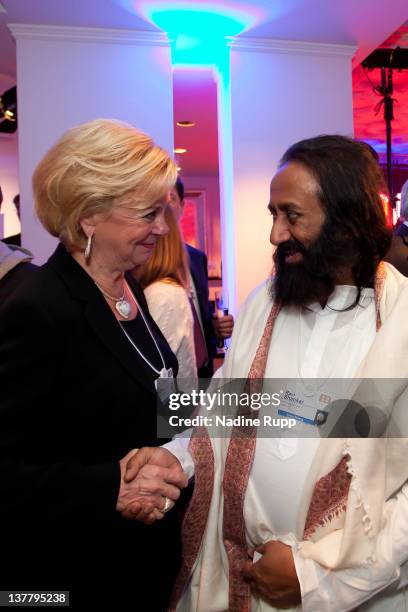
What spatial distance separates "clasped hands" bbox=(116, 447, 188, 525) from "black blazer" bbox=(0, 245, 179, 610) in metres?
0.03

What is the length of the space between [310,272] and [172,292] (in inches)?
35.5

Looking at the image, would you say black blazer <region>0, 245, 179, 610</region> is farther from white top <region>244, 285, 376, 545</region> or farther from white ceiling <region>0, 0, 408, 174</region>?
white ceiling <region>0, 0, 408, 174</region>

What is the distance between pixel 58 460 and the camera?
1.19 m

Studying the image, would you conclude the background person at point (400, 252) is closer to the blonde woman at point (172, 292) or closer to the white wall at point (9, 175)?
the blonde woman at point (172, 292)

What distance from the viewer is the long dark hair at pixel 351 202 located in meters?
→ 1.29

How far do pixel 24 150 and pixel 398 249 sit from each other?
9.17 feet

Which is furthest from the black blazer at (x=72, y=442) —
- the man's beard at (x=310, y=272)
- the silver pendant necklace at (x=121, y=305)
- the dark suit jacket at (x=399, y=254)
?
the dark suit jacket at (x=399, y=254)

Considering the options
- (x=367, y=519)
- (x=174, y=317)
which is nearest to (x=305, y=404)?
(x=367, y=519)

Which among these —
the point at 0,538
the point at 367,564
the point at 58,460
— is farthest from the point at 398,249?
the point at 0,538

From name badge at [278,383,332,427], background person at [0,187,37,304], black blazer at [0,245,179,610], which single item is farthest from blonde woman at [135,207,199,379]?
name badge at [278,383,332,427]

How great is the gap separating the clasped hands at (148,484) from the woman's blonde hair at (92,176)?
1.87 feet

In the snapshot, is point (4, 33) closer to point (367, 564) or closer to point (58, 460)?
point (58, 460)

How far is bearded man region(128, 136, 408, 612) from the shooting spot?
110cm

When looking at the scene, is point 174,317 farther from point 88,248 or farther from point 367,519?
point 367,519
